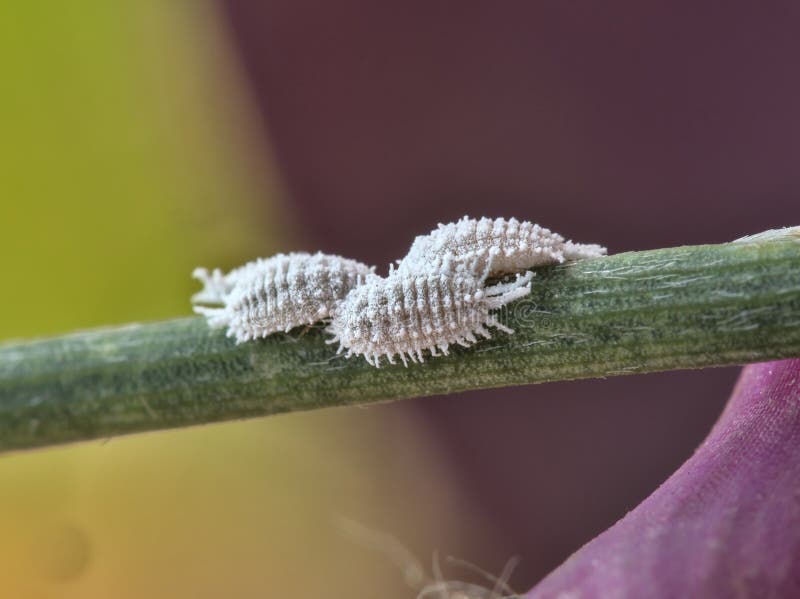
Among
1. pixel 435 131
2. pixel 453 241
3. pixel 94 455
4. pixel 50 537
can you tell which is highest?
pixel 435 131

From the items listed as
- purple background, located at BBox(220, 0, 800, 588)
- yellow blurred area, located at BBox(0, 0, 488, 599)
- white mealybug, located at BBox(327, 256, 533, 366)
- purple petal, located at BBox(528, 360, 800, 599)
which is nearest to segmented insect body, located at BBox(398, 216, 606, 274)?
white mealybug, located at BBox(327, 256, 533, 366)

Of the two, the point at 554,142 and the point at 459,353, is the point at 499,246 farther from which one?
the point at 554,142

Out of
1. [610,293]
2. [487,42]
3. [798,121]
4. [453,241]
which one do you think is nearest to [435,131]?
[487,42]

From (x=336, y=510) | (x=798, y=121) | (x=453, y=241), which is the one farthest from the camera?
(x=336, y=510)

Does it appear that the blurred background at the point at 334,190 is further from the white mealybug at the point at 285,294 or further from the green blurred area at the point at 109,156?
the white mealybug at the point at 285,294

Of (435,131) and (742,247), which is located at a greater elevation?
(435,131)

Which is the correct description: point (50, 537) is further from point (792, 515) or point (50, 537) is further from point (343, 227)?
point (792, 515)
